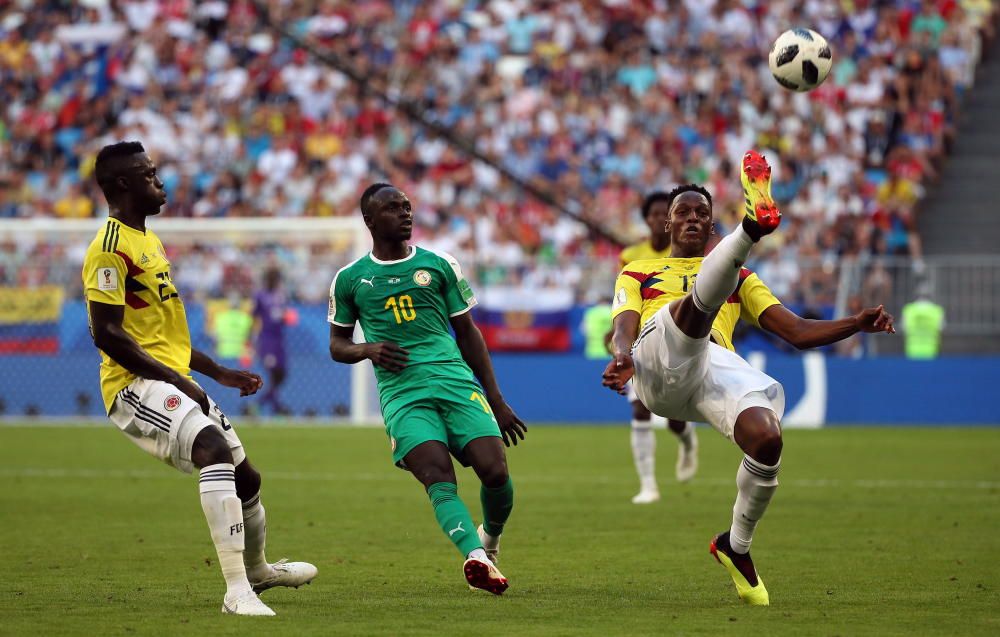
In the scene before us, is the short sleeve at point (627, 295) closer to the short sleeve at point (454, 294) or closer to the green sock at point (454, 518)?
the short sleeve at point (454, 294)

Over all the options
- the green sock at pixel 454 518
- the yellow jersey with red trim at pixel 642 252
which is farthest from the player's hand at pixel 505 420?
the yellow jersey with red trim at pixel 642 252

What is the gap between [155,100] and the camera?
→ 32062 mm

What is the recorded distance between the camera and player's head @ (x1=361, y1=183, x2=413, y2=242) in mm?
8711

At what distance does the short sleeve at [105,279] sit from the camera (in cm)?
786

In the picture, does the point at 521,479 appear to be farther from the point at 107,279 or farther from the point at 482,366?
the point at 107,279

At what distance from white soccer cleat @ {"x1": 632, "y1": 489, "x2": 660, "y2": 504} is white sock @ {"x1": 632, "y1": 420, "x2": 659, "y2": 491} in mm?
28

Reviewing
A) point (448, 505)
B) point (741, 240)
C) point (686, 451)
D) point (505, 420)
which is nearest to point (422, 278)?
point (505, 420)

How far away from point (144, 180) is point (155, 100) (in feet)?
81.1

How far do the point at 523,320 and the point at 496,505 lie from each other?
15556mm

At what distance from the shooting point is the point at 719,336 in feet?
29.0

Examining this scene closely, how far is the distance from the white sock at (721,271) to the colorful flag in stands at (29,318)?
19.2m

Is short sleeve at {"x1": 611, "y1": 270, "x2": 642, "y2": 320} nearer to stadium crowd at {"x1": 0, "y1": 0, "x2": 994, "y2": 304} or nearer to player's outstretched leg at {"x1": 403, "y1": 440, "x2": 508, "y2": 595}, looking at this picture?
player's outstretched leg at {"x1": 403, "y1": 440, "x2": 508, "y2": 595}

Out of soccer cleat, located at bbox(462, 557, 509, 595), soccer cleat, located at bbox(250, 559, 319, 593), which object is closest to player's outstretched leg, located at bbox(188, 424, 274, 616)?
soccer cleat, located at bbox(250, 559, 319, 593)

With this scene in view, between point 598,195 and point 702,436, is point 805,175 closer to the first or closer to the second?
point 598,195
